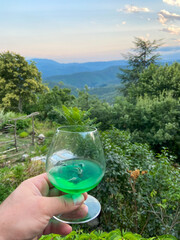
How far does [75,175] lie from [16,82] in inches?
602

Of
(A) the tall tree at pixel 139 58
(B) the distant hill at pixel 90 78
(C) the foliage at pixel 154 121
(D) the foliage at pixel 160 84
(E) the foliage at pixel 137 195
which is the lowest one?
(B) the distant hill at pixel 90 78

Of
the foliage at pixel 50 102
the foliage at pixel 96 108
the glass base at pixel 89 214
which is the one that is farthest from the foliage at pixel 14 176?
the foliage at pixel 50 102

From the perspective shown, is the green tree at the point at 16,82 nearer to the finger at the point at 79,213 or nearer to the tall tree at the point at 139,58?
the tall tree at the point at 139,58

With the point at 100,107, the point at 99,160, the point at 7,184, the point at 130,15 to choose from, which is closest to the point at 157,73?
the point at 100,107

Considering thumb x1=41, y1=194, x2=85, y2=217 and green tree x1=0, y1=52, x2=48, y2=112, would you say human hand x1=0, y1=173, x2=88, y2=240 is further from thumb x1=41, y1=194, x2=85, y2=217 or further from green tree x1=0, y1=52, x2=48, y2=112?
green tree x1=0, y1=52, x2=48, y2=112

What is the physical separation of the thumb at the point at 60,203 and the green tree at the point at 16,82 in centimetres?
1398

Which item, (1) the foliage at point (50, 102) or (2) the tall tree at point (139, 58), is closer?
(1) the foliage at point (50, 102)

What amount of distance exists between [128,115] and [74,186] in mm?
7743

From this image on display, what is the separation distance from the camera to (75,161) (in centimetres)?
79

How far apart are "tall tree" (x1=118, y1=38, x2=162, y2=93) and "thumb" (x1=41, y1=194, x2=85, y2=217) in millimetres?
21462

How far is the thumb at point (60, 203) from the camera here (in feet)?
2.46

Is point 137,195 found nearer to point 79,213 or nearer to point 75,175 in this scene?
point 79,213

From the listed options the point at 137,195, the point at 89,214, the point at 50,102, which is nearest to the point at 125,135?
the point at 137,195

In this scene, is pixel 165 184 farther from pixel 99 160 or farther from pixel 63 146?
pixel 63 146
